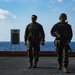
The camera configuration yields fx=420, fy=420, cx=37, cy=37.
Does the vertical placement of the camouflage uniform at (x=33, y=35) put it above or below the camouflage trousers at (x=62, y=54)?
above

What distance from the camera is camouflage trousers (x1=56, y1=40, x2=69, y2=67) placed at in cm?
1388

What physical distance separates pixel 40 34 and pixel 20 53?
19.9 ft

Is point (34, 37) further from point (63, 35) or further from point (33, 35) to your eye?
point (63, 35)

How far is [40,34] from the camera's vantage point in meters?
15.0

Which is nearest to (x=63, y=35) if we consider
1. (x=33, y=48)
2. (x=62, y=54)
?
(x=62, y=54)

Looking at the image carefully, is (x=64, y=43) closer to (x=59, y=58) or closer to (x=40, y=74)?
(x=59, y=58)

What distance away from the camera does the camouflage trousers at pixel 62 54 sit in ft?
45.5

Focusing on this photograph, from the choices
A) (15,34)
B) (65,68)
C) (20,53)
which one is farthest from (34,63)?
(15,34)

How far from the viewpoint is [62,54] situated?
559 inches

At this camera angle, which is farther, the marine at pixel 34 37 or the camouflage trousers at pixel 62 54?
the marine at pixel 34 37

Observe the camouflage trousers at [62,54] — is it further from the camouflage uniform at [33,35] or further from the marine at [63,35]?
the camouflage uniform at [33,35]

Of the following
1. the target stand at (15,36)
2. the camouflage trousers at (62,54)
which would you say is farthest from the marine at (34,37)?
the target stand at (15,36)

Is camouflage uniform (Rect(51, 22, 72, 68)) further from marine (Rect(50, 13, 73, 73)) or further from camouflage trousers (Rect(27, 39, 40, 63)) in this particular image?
camouflage trousers (Rect(27, 39, 40, 63))

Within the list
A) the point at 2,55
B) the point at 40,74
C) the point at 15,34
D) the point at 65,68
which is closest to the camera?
the point at 40,74
